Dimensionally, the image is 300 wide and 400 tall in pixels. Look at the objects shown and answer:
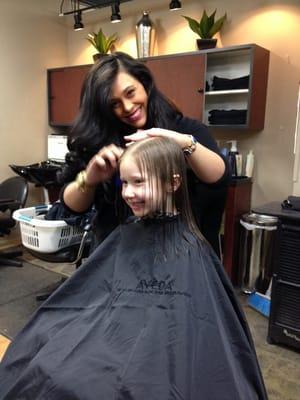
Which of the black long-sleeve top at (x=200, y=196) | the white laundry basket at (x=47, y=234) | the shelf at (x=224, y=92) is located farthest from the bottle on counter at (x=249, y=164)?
the black long-sleeve top at (x=200, y=196)

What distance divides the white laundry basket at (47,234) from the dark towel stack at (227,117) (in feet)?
4.46

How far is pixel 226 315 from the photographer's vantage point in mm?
980

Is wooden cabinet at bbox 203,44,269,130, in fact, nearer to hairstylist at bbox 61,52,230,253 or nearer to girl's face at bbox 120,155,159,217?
hairstylist at bbox 61,52,230,253

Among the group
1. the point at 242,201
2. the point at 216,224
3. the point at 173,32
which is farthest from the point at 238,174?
the point at 216,224

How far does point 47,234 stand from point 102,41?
2.24 metres

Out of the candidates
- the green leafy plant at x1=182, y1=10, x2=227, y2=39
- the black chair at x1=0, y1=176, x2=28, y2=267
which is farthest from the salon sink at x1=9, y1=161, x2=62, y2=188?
the green leafy plant at x1=182, y1=10, x2=227, y2=39

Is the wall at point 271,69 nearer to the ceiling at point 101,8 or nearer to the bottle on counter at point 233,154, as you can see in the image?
the bottle on counter at point 233,154

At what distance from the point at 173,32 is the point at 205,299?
9.73ft

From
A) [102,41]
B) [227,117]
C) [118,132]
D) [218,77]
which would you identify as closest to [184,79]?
[218,77]

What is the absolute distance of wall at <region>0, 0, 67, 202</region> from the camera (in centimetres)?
372

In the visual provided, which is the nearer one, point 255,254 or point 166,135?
point 166,135

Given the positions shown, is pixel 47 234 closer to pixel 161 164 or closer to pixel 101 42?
pixel 161 164

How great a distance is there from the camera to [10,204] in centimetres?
304

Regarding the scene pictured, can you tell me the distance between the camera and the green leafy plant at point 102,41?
12.0ft
